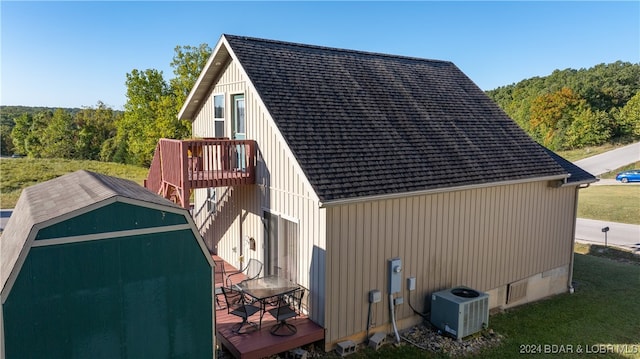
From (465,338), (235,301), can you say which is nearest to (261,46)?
(235,301)


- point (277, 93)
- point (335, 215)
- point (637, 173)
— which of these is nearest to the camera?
point (335, 215)

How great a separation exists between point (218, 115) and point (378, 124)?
14.4ft

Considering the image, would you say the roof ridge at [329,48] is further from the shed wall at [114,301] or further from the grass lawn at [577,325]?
the grass lawn at [577,325]

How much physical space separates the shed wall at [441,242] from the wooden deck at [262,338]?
435 millimetres

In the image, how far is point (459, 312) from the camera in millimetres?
8109

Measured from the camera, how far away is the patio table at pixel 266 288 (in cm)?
732

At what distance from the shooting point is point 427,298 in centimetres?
881

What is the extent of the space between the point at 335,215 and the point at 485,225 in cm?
431

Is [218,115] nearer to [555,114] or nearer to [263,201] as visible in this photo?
[263,201]

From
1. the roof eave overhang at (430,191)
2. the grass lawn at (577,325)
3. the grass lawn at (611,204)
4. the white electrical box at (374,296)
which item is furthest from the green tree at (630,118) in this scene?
the white electrical box at (374,296)

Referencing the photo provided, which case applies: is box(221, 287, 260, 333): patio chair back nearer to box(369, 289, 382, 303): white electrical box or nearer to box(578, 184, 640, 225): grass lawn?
box(369, 289, 382, 303): white electrical box

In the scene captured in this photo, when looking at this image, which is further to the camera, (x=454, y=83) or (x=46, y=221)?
(x=454, y=83)

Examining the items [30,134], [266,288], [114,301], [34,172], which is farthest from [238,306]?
[30,134]

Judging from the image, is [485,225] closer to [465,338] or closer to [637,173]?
[465,338]
